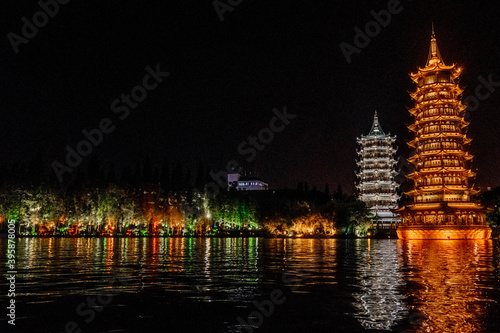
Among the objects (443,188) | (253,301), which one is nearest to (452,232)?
(443,188)

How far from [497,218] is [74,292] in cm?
8751

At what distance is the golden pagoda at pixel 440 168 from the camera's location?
70.0 meters

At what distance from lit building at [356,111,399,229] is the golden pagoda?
4507 centimetres

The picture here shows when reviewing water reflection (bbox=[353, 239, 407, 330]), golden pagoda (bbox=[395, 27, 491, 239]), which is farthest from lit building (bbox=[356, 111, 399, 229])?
water reflection (bbox=[353, 239, 407, 330])

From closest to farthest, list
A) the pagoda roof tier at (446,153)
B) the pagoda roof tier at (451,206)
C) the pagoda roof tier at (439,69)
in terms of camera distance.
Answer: the pagoda roof tier at (451,206)
the pagoda roof tier at (446,153)
the pagoda roof tier at (439,69)

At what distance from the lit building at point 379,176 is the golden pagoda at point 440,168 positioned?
45070mm

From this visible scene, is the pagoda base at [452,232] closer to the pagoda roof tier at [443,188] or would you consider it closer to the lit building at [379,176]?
the pagoda roof tier at [443,188]

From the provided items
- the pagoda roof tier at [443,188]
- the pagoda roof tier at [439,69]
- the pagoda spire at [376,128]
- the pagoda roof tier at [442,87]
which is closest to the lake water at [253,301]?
the pagoda roof tier at [443,188]

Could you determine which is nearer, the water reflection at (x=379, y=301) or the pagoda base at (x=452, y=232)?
the water reflection at (x=379, y=301)

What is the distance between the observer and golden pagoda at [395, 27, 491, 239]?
70.0 m

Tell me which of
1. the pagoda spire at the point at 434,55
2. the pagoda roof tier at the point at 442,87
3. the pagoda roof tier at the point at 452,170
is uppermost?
the pagoda spire at the point at 434,55

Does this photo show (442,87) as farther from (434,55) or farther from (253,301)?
(253,301)

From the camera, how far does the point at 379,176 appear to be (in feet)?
424

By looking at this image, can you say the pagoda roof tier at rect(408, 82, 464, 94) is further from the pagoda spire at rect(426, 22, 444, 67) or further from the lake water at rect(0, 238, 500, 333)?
the lake water at rect(0, 238, 500, 333)
